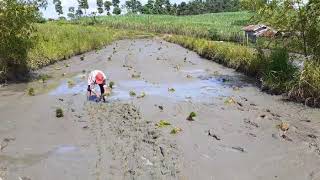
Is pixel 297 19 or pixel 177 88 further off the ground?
pixel 297 19

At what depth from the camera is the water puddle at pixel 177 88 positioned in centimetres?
1666

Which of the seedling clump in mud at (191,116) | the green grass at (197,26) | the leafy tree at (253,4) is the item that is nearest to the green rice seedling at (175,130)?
the seedling clump in mud at (191,116)

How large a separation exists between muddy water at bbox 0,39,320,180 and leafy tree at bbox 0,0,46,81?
183 centimetres

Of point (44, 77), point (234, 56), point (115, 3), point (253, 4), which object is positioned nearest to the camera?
point (253, 4)

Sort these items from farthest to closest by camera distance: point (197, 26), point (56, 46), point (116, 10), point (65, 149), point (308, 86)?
1. point (116, 10)
2. point (197, 26)
3. point (56, 46)
4. point (308, 86)
5. point (65, 149)

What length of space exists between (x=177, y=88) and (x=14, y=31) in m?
7.48

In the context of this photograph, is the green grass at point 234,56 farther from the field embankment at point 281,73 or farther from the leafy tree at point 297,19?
the leafy tree at point 297,19

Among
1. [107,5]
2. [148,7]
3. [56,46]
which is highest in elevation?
[107,5]

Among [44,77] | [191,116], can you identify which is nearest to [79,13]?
[44,77]

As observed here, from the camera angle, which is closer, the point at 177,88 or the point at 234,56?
the point at 177,88

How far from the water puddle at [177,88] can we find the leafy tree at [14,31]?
2.48 metres

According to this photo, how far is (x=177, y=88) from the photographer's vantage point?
18.5 metres

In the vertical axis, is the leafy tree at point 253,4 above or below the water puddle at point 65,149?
above

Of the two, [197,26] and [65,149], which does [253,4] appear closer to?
[65,149]
